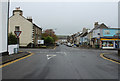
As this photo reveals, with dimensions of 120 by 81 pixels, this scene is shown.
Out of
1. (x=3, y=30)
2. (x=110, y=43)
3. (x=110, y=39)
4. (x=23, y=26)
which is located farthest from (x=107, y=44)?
(x=3, y=30)

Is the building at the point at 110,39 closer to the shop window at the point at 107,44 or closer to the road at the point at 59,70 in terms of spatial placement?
the shop window at the point at 107,44

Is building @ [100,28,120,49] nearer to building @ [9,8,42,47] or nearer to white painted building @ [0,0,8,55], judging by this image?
building @ [9,8,42,47]

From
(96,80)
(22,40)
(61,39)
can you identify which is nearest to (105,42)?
(22,40)

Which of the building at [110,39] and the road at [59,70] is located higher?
the building at [110,39]

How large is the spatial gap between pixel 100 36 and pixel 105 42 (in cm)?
234

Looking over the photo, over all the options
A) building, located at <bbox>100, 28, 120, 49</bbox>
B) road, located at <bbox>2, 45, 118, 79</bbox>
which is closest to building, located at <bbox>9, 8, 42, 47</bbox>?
building, located at <bbox>100, 28, 120, 49</bbox>

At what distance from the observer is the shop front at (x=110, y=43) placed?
36.8 m

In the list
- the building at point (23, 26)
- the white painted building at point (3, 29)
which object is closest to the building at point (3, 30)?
the white painted building at point (3, 29)

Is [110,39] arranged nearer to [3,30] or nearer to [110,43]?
[110,43]

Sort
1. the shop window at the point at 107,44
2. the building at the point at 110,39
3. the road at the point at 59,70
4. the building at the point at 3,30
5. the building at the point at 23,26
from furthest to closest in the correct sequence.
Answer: the shop window at the point at 107,44, the building at the point at 110,39, the building at the point at 23,26, the building at the point at 3,30, the road at the point at 59,70

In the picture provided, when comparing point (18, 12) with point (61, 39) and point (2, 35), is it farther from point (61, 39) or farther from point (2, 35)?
point (61, 39)

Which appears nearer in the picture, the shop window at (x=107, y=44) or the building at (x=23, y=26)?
the building at (x=23, y=26)

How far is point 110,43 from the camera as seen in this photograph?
37.3 m

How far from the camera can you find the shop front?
121 ft
